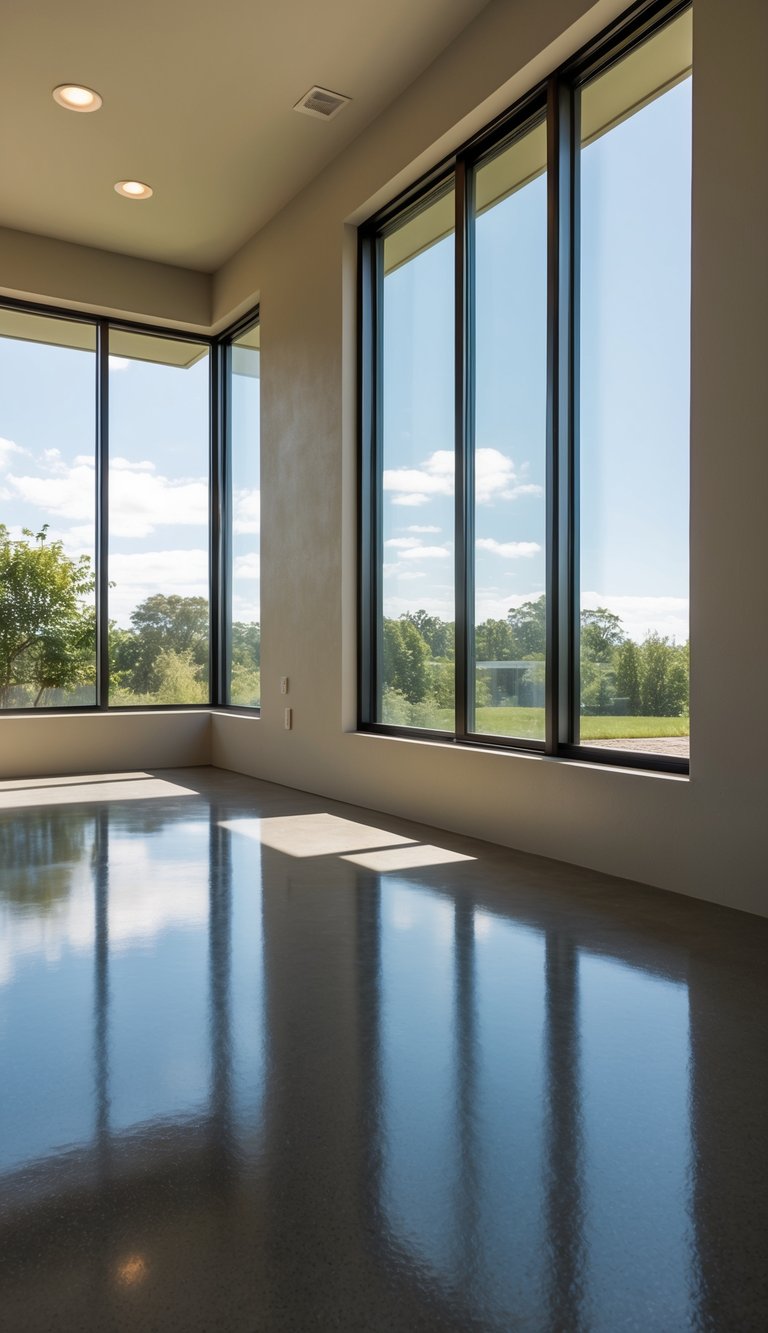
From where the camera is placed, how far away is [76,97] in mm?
4242

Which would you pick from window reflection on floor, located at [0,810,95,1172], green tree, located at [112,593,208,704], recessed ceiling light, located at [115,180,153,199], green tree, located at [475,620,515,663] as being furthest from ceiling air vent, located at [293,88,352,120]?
window reflection on floor, located at [0,810,95,1172]

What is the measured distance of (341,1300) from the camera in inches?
41.8

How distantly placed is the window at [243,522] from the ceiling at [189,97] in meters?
0.92

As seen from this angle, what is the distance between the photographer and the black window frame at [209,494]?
605cm

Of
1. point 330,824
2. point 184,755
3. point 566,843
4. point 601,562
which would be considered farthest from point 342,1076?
point 184,755

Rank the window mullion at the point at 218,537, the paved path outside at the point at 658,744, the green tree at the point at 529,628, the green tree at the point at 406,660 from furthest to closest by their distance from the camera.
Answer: the window mullion at the point at 218,537 → the green tree at the point at 406,660 → the green tree at the point at 529,628 → the paved path outside at the point at 658,744

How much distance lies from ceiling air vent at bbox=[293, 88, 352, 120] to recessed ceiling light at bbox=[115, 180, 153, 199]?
1.18 metres

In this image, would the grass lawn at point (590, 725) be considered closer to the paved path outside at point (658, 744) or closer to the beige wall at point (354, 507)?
the paved path outside at point (658, 744)

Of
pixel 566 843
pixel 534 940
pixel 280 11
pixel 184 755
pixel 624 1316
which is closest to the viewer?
pixel 624 1316

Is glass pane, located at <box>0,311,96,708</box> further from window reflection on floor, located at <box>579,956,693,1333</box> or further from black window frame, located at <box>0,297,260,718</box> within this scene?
window reflection on floor, located at <box>579,956,693,1333</box>

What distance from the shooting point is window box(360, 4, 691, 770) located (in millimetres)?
3100

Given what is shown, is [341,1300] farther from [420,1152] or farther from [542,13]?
[542,13]

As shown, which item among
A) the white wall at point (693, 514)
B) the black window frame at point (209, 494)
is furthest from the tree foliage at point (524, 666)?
the black window frame at point (209, 494)

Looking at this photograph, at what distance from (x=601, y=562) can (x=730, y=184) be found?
1.24 m
